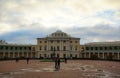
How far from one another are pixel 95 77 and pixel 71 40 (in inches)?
2956

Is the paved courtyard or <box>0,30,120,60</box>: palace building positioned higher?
<box>0,30,120,60</box>: palace building

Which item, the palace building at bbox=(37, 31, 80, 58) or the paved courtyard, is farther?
the palace building at bbox=(37, 31, 80, 58)

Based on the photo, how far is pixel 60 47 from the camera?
91.9 m

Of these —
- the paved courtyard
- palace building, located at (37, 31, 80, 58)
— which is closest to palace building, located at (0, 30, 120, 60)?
palace building, located at (37, 31, 80, 58)

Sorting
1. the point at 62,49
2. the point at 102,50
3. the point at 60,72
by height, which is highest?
the point at 62,49

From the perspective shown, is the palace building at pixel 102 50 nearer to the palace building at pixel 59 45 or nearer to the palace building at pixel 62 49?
the palace building at pixel 62 49

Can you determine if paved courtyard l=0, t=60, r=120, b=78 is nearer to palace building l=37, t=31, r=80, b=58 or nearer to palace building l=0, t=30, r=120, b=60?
palace building l=37, t=31, r=80, b=58

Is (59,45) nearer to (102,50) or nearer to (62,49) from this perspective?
(62,49)

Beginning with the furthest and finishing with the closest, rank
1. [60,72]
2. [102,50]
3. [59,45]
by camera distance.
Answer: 1. [102,50]
2. [59,45]
3. [60,72]

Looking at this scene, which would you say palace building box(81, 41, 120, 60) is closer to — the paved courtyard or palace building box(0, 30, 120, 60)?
palace building box(0, 30, 120, 60)

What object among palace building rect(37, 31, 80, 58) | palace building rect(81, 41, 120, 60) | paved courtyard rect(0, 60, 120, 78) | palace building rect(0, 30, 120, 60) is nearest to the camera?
paved courtyard rect(0, 60, 120, 78)

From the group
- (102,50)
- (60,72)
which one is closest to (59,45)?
(102,50)

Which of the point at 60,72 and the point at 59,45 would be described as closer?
the point at 60,72

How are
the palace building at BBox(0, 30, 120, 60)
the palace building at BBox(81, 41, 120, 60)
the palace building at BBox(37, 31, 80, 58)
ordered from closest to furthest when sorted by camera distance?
the palace building at BBox(37, 31, 80, 58)
the palace building at BBox(0, 30, 120, 60)
the palace building at BBox(81, 41, 120, 60)
